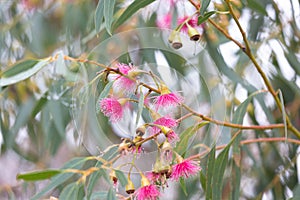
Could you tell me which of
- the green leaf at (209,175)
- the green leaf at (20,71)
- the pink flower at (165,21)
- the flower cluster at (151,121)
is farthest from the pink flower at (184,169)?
the pink flower at (165,21)

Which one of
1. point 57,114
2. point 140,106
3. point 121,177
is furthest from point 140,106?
point 57,114

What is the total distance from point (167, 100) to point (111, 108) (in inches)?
2.9

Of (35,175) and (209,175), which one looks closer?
(35,175)

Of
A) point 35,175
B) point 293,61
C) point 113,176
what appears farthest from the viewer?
point 293,61

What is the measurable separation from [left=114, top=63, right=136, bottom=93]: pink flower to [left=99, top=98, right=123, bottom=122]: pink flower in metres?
0.02

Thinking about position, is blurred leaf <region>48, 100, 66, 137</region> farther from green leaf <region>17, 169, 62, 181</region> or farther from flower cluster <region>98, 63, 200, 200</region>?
green leaf <region>17, 169, 62, 181</region>

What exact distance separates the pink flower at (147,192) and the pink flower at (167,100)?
0.33ft

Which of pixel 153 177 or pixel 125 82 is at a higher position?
pixel 125 82

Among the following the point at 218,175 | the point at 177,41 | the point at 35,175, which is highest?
the point at 177,41

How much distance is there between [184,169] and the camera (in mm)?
856

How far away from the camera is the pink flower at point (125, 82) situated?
82cm

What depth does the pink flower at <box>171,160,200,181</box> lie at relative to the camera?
85cm

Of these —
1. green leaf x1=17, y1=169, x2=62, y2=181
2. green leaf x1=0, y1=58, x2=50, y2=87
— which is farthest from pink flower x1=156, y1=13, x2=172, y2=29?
green leaf x1=17, y1=169, x2=62, y2=181

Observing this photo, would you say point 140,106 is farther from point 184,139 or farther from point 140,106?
point 184,139
